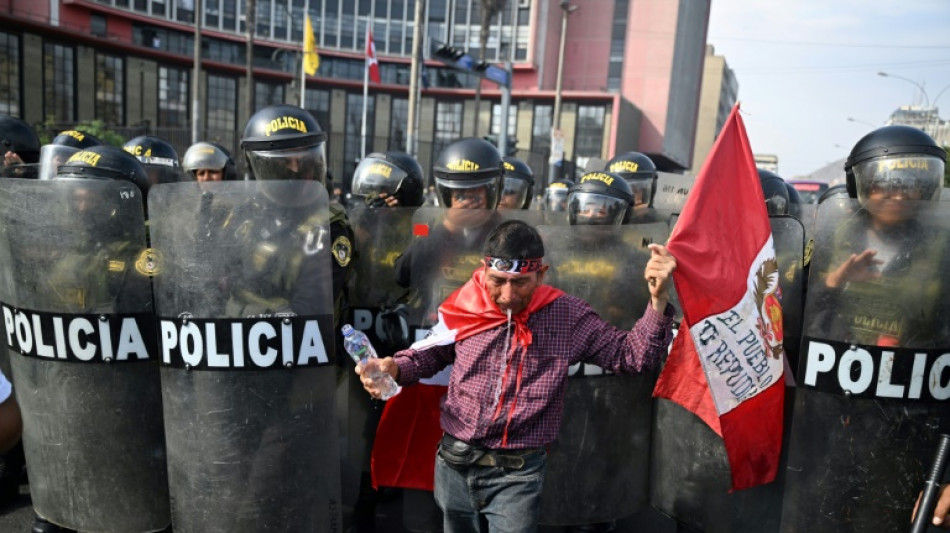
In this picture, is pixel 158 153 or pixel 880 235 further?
pixel 158 153

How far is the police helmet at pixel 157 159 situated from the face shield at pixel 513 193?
2805 millimetres

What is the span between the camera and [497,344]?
2633mm

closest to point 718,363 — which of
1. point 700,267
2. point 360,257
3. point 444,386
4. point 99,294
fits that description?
point 700,267

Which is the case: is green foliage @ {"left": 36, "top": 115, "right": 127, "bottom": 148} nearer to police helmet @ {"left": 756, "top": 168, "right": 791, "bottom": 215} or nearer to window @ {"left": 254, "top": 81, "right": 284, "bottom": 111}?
police helmet @ {"left": 756, "top": 168, "right": 791, "bottom": 215}

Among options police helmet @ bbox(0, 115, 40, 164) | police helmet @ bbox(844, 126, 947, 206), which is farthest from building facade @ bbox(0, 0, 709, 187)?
police helmet @ bbox(844, 126, 947, 206)

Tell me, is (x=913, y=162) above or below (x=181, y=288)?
above

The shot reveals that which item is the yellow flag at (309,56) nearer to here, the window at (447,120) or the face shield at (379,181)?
the window at (447,120)

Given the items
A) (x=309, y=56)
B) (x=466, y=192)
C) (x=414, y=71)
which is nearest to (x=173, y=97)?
(x=309, y=56)

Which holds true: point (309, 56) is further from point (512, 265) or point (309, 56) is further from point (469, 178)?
point (512, 265)

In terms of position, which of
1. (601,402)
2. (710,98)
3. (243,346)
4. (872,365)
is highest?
(710,98)

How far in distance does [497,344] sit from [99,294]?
1842mm

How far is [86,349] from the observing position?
3135mm

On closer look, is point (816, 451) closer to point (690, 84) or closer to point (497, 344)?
point (497, 344)

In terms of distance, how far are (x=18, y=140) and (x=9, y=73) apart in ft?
96.4
